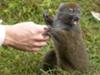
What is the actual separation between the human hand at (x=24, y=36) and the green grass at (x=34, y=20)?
1298 millimetres

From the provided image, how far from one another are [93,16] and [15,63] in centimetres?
201

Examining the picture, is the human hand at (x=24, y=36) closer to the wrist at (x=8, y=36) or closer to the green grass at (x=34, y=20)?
the wrist at (x=8, y=36)

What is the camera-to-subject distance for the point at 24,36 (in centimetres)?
501

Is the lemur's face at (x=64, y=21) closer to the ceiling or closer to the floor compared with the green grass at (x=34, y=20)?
closer to the ceiling

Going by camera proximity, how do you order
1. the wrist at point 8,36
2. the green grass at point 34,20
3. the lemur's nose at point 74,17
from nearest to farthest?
the wrist at point 8,36
the lemur's nose at point 74,17
the green grass at point 34,20

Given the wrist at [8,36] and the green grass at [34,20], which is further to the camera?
the green grass at [34,20]

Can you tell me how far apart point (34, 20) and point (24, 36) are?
2.73 metres

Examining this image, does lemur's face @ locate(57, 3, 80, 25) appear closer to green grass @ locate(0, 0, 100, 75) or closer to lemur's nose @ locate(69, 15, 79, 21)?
lemur's nose @ locate(69, 15, 79, 21)

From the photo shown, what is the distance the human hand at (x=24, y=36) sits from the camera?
16.3 ft

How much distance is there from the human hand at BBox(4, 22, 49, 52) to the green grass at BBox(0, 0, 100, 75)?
51.1 inches

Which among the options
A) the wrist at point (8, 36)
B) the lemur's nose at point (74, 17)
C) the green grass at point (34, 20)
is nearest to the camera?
the wrist at point (8, 36)

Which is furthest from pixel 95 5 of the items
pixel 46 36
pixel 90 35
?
pixel 46 36

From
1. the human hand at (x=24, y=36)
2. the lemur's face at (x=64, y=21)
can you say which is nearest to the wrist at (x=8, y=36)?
the human hand at (x=24, y=36)

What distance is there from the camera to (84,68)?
620 cm
